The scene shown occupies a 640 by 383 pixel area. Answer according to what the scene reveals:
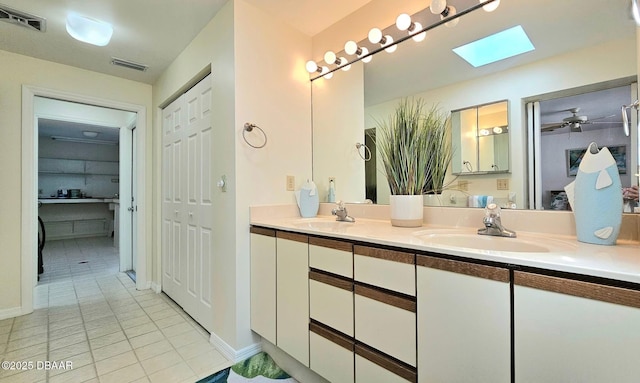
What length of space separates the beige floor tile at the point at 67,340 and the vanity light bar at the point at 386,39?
8.70 ft

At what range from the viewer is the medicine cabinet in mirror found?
4.80 ft

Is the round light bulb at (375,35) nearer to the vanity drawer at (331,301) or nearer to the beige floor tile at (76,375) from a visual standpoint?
the vanity drawer at (331,301)

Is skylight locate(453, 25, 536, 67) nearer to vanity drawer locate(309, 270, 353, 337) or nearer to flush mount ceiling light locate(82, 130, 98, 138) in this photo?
vanity drawer locate(309, 270, 353, 337)

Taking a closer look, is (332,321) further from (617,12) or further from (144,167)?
(144,167)

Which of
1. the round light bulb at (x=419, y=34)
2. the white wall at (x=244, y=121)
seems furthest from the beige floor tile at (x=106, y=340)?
the round light bulb at (x=419, y=34)

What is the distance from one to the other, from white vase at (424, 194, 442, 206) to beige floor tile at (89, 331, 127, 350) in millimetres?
2371

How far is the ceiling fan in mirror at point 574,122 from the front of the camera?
117cm

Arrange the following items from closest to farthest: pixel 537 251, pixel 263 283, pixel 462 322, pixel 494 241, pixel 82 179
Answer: pixel 462 322 → pixel 537 251 → pixel 494 241 → pixel 263 283 → pixel 82 179

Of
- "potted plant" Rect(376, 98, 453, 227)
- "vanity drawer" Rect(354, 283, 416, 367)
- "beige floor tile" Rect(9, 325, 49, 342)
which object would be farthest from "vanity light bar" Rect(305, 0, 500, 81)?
"beige floor tile" Rect(9, 325, 49, 342)

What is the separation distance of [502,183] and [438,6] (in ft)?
3.31

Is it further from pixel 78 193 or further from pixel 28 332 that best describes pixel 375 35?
pixel 78 193

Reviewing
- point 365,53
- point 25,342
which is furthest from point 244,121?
point 25,342

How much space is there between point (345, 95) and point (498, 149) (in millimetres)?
1160

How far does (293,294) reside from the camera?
1.58 m
